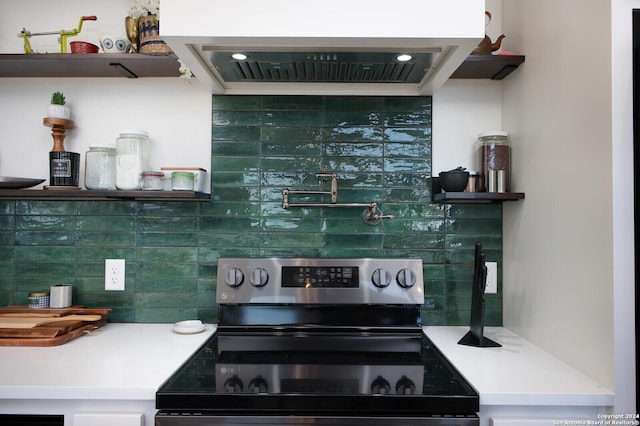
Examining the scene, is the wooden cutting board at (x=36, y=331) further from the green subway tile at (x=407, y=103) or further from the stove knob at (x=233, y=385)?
the green subway tile at (x=407, y=103)

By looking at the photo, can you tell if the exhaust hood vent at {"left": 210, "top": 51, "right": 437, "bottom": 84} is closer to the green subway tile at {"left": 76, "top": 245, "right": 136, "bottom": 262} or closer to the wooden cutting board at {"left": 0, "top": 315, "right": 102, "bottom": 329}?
the green subway tile at {"left": 76, "top": 245, "right": 136, "bottom": 262}

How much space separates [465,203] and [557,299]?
57 centimetres

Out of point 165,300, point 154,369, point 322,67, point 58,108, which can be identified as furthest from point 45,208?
point 322,67

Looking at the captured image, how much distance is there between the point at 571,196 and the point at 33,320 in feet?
6.03

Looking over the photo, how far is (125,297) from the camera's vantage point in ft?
6.28

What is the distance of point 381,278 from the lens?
5.77ft

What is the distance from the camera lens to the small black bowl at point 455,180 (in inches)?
68.0

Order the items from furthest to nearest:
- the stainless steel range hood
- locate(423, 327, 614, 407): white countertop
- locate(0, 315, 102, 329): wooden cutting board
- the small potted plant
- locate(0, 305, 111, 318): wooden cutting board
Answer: the small potted plant, locate(0, 305, 111, 318): wooden cutting board, locate(0, 315, 102, 329): wooden cutting board, the stainless steel range hood, locate(423, 327, 614, 407): white countertop

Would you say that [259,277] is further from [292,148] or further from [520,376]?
[520,376]

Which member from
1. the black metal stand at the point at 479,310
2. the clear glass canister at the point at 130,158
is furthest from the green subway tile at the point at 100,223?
the black metal stand at the point at 479,310

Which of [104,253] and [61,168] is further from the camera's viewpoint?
[104,253]

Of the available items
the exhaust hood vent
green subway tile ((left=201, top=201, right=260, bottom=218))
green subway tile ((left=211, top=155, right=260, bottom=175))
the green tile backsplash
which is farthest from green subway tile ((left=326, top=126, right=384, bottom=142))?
green subway tile ((left=201, top=201, right=260, bottom=218))

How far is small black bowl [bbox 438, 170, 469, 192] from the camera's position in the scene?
173 centimetres

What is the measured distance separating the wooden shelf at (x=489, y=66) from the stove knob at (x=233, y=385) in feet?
4.34
